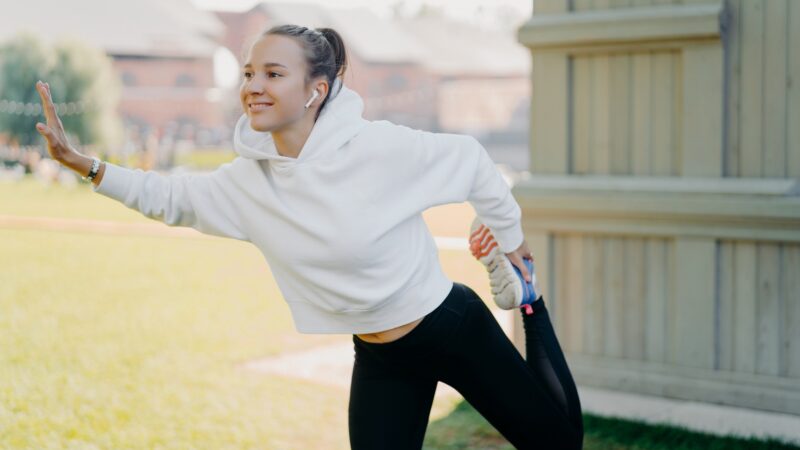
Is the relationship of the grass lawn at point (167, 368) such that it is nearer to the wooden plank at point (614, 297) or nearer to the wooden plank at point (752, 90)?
the wooden plank at point (614, 297)

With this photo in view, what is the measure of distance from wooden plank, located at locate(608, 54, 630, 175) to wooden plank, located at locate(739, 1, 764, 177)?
1.98 ft

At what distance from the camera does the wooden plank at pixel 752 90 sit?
17.3 ft

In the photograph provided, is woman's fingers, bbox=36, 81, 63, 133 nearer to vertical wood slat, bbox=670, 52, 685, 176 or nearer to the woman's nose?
the woman's nose

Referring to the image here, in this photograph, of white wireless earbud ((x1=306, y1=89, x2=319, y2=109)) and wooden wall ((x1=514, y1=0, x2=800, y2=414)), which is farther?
wooden wall ((x1=514, y1=0, x2=800, y2=414))

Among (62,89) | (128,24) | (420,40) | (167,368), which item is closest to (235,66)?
(128,24)

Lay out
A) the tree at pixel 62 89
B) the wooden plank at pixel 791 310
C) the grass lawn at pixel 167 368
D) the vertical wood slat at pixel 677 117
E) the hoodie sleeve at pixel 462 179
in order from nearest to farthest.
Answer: the hoodie sleeve at pixel 462 179 → the grass lawn at pixel 167 368 → the wooden plank at pixel 791 310 → the vertical wood slat at pixel 677 117 → the tree at pixel 62 89

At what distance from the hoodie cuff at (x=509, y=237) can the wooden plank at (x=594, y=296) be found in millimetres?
2521

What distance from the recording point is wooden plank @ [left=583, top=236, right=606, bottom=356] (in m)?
5.83

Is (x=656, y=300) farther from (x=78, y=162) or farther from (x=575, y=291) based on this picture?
(x=78, y=162)

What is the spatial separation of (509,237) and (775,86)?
98.3 inches

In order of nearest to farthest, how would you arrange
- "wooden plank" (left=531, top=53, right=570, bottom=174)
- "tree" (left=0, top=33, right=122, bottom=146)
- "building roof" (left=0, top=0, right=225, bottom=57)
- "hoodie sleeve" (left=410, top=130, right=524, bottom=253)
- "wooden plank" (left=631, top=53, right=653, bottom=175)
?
"hoodie sleeve" (left=410, top=130, right=524, bottom=253)
"wooden plank" (left=631, top=53, right=653, bottom=175)
"wooden plank" (left=531, top=53, right=570, bottom=174)
"tree" (left=0, top=33, right=122, bottom=146)
"building roof" (left=0, top=0, right=225, bottom=57)

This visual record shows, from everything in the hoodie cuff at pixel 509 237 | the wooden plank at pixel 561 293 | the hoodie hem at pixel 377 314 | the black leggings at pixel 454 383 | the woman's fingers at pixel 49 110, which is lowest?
the wooden plank at pixel 561 293

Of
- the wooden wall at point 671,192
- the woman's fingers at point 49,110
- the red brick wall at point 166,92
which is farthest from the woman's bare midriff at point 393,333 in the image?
the red brick wall at point 166,92

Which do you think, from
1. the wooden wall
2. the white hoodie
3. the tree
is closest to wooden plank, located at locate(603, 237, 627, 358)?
the wooden wall
